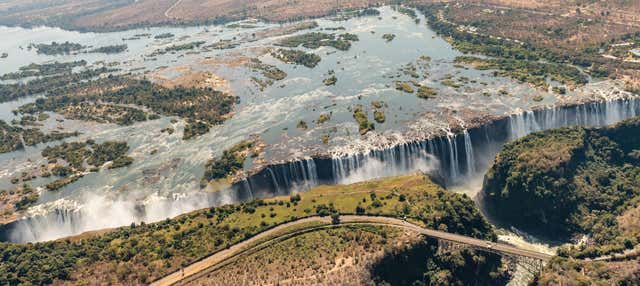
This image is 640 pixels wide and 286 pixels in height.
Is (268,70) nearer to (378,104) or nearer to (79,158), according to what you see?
(378,104)

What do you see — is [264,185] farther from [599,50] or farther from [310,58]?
[599,50]


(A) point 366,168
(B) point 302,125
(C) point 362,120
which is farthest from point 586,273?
(B) point 302,125

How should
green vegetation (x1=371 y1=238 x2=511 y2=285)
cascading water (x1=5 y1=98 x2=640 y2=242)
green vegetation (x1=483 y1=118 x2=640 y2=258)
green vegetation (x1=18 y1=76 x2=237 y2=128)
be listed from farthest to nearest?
green vegetation (x1=18 y1=76 x2=237 y2=128) < cascading water (x1=5 y1=98 x2=640 y2=242) < green vegetation (x1=483 y1=118 x2=640 y2=258) < green vegetation (x1=371 y1=238 x2=511 y2=285)

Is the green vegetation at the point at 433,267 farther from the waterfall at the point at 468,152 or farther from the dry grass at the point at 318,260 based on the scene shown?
the waterfall at the point at 468,152

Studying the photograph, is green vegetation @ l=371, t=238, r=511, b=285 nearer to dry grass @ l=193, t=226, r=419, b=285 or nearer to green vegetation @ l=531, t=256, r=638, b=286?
dry grass @ l=193, t=226, r=419, b=285

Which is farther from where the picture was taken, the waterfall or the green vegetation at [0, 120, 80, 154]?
the green vegetation at [0, 120, 80, 154]

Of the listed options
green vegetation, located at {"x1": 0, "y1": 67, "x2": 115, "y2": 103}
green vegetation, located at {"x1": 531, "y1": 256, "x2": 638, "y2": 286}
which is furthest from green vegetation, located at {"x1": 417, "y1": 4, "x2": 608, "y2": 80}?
green vegetation, located at {"x1": 0, "y1": 67, "x2": 115, "y2": 103}

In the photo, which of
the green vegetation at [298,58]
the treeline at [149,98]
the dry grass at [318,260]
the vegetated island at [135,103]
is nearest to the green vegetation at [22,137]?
the vegetated island at [135,103]
